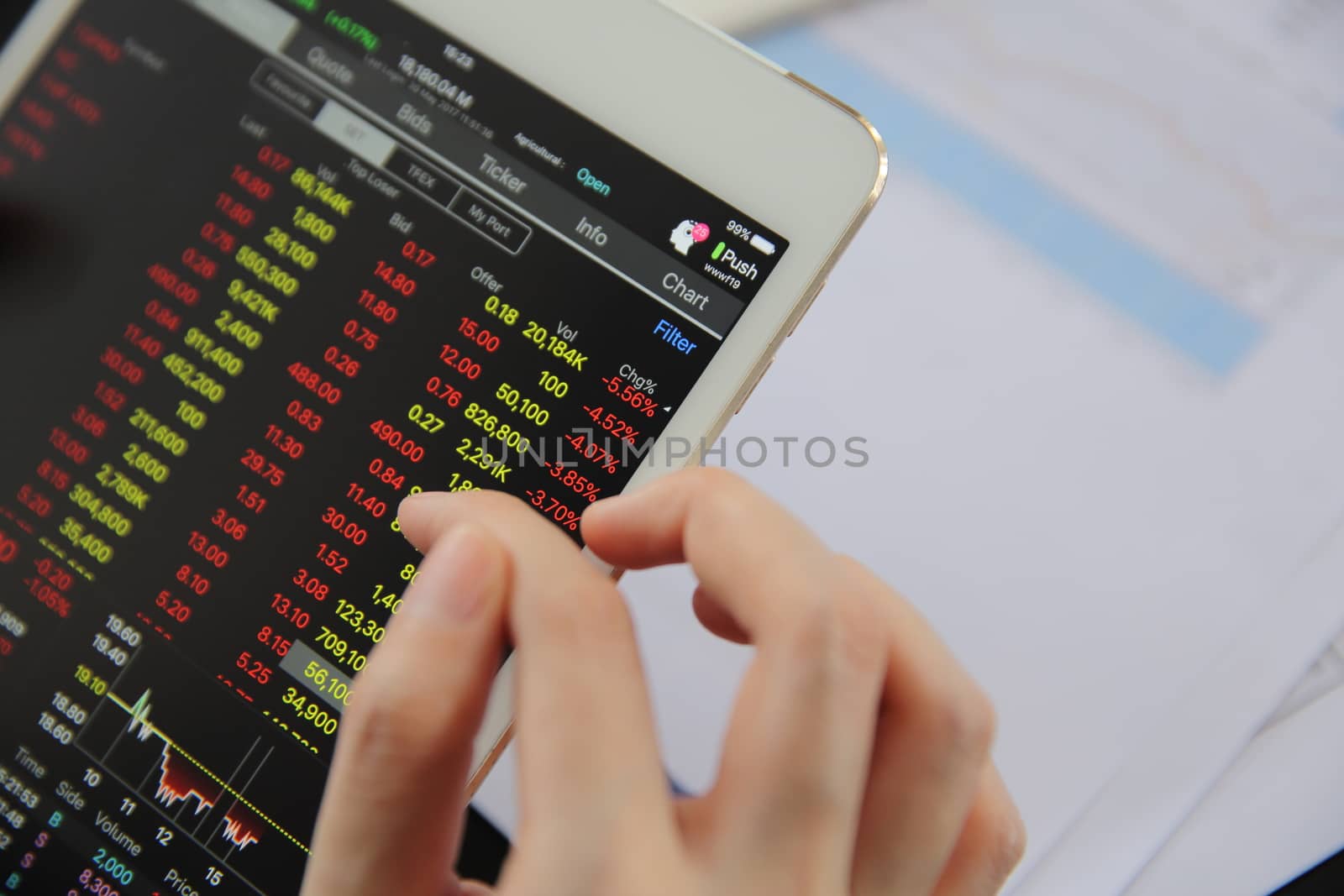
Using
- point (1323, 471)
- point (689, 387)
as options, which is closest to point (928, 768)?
point (689, 387)

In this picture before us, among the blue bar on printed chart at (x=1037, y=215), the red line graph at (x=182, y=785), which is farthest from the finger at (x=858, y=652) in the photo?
the blue bar on printed chart at (x=1037, y=215)

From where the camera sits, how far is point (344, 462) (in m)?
0.35

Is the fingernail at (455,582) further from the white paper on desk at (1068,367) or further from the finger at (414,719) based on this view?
the white paper on desk at (1068,367)

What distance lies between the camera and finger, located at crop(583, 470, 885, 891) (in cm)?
21

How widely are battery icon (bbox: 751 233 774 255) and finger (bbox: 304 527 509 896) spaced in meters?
0.15

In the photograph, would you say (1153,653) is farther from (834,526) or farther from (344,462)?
(344,462)

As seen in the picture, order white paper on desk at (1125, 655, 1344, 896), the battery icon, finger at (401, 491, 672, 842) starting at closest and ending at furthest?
finger at (401, 491, 672, 842)
the battery icon
white paper on desk at (1125, 655, 1344, 896)

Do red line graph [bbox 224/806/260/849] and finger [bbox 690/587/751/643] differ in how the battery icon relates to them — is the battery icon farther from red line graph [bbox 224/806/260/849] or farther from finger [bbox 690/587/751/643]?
red line graph [bbox 224/806/260/849]

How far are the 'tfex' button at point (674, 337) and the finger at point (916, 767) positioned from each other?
108 millimetres

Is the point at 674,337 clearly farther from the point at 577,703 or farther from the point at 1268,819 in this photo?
the point at 1268,819

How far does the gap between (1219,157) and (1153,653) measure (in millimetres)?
280

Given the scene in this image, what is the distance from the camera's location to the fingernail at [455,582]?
9.2 inches

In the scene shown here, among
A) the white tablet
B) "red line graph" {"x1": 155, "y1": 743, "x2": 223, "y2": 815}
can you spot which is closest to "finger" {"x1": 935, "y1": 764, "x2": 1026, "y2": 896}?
the white tablet

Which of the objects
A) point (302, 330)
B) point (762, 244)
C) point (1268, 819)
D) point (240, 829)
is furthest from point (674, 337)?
point (1268, 819)
